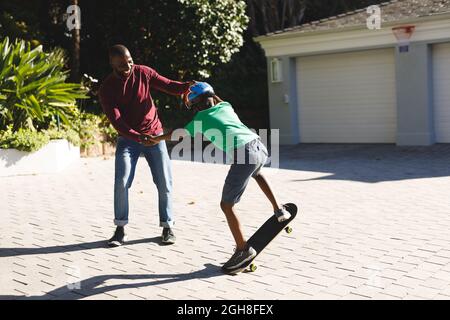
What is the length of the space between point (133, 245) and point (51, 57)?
8.43m

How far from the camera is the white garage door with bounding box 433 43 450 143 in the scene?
46.5ft

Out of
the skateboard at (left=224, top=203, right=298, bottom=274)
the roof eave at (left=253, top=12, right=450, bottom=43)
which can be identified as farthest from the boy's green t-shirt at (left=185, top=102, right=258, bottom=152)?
the roof eave at (left=253, top=12, right=450, bottom=43)

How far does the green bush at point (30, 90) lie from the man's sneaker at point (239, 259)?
810cm

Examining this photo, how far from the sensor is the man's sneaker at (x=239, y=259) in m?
5.26

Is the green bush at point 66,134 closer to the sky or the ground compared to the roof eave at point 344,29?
closer to the ground

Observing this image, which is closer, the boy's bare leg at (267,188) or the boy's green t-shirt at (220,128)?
the boy's green t-shirt at (220,128)

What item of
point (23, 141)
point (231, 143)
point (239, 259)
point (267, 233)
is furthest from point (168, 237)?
point (23, 141)

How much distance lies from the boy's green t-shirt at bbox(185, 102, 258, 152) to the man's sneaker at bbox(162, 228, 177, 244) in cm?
145

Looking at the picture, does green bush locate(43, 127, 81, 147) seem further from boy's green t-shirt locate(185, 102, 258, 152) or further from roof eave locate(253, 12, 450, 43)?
boy's green t-shirt locate(185, 102, 258, 152)

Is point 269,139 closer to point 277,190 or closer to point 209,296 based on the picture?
point 277,190

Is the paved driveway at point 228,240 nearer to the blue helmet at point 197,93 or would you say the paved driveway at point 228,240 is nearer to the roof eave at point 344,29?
the blue helmet at point 197,93

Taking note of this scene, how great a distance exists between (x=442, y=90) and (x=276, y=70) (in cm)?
428

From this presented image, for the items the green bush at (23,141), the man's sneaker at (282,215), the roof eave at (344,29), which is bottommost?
the man's sneaker at (282,215)

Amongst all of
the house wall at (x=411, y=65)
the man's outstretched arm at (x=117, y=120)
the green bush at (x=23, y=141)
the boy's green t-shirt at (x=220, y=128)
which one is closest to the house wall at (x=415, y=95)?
the house wall at (x=411, y=65)
